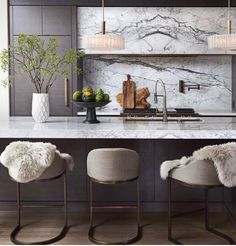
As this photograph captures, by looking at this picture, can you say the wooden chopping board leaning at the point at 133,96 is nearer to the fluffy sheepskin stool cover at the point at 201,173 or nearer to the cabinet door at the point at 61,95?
the cabinet door at the point at 61,95

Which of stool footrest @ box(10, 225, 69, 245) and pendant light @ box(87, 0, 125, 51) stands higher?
pendant light @ box(87, 0, 125, 51)

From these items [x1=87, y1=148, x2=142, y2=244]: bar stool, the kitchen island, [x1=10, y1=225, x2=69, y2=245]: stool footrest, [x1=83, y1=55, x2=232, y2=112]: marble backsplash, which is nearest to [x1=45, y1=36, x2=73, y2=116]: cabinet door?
[x1=83, y1=55, x2=232, y2=112]: marble backsplash

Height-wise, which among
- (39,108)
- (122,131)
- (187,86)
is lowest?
(122,131)

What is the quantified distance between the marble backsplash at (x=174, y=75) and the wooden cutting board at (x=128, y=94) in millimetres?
240

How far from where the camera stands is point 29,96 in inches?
216

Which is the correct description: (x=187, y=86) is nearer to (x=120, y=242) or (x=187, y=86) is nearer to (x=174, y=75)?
(x=174, y=75)

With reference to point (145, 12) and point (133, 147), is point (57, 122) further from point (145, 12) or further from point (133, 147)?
point (145, 12)

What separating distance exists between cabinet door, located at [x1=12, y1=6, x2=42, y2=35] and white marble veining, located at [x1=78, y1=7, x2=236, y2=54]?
1.70 feet

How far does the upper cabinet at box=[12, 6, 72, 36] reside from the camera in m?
5.38

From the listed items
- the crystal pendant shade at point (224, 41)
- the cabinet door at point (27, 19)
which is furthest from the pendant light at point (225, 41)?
the cabinet door at point (27, 19)

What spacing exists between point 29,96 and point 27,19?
971mm

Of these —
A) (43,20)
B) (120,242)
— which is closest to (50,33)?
(43,20)

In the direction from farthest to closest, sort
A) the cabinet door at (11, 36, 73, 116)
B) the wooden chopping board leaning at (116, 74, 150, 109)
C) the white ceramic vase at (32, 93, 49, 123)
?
the wooden chopping board leaning at (116, 74, 150, 109)
the cabinet door at (11, 36, 73, 116)
the white ceramic vase at (32, 93, 49, 123)

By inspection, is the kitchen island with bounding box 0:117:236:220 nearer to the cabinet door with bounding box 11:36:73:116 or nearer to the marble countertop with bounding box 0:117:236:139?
the marble countertop with bounding box 0:117:236:139
